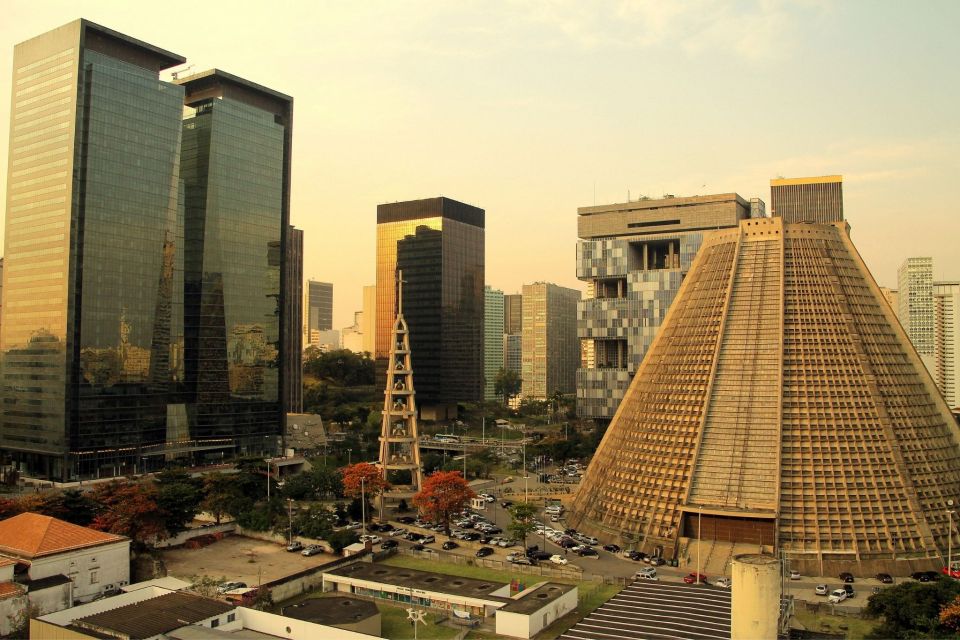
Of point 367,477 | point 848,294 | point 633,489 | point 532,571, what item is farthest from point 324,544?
point 848,294

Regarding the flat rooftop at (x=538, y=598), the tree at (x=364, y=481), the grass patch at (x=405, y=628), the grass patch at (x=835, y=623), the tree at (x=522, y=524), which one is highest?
the tree at (x=364, y=481)

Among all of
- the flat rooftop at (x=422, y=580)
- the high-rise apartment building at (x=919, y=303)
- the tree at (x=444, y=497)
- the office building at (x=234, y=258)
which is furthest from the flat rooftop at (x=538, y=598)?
the high-rise apartment building at (x=919, y=303)

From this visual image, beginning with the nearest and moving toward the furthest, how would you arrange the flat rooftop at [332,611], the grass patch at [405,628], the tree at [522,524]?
the flat rooftop at [332,611], the grass patch at [405,628], the tree at [522,524]

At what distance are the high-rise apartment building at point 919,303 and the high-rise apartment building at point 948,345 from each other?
10.2 metres

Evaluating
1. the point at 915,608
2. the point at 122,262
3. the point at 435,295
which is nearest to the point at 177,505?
the point at 122,262

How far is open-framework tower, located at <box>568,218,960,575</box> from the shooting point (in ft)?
194

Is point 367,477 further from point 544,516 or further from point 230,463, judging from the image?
point 230,463

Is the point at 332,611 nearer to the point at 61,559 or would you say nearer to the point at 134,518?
the point at 61,559

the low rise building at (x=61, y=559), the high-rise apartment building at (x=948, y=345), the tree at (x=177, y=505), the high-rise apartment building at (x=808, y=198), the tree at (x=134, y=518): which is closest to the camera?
the low rise building at (x=61, y=559)

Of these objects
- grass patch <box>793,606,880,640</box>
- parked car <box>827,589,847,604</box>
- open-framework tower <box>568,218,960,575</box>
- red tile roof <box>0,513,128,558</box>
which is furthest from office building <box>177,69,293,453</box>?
grass patch <box>793,606,880,640</box>

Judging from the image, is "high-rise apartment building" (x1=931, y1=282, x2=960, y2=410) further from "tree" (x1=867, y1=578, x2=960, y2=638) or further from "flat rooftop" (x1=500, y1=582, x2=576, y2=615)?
"flat rooftop" (x1=500, y1=582, x2=576, y2=615)

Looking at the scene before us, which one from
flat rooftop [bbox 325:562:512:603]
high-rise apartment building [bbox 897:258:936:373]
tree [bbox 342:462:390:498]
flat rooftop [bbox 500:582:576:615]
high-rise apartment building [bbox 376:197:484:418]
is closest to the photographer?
flat rooftop [bbox 500:582:576:615]

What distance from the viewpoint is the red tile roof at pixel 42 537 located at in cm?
5322

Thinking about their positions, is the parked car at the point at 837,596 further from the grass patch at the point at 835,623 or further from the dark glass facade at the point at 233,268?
the dark glass facade at the point at 233,268
